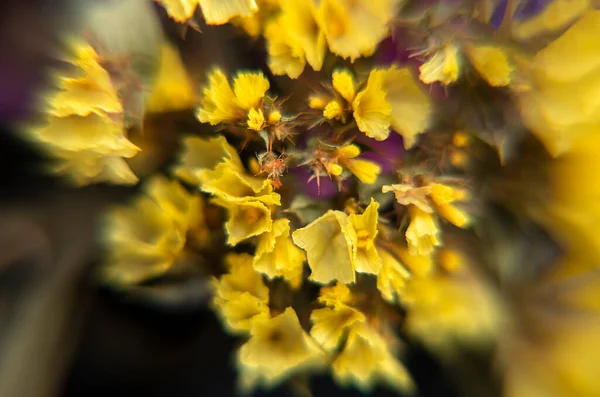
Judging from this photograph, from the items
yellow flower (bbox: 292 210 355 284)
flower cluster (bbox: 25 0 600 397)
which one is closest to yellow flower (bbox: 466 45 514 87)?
flower cluster (bbox: 25 0 600 397)

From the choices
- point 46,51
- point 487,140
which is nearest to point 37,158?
point 46,51

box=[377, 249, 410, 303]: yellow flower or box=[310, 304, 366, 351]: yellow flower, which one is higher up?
box=[377, 249, 410, 303]: yellow flower

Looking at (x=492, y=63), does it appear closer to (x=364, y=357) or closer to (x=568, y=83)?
(x=568, y=83)

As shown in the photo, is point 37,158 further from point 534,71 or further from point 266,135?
point 534,71

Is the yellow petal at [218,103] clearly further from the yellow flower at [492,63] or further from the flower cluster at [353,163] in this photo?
the yellow flower at [492,63]

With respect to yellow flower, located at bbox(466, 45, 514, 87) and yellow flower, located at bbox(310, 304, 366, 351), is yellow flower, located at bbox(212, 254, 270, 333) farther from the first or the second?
yellow flower, located at bbox(466, 45, 514, 87)
